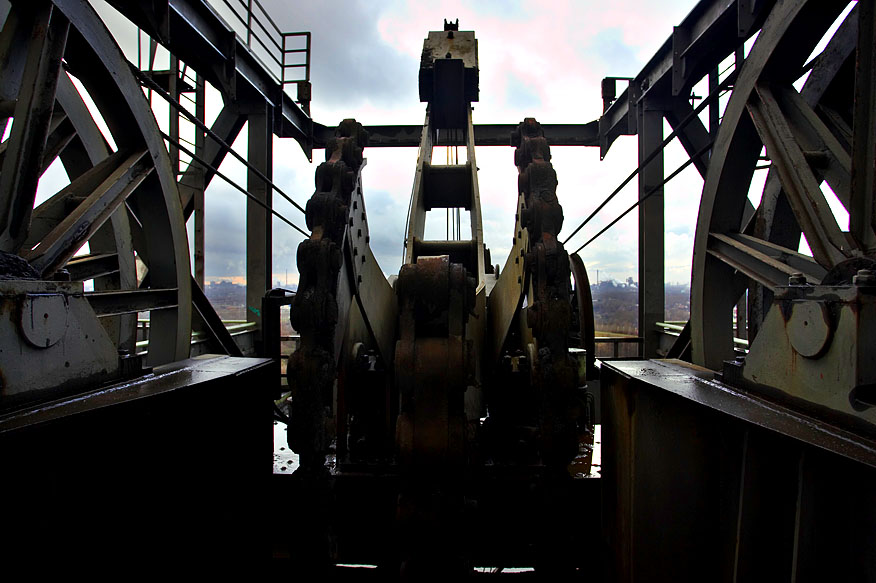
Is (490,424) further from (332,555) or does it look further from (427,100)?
(427,100)

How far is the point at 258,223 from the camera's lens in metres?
7.66

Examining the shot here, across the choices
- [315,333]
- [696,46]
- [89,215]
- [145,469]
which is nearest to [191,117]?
[89,215]

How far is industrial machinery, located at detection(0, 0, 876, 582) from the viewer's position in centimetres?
156

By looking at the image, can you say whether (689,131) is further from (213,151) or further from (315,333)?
(213,151)

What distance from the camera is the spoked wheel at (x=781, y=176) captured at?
7.15 feet

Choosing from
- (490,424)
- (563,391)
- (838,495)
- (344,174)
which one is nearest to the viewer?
(838,495)

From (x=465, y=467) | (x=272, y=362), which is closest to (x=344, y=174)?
(x=272, y=362)

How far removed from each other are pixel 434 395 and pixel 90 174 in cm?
249

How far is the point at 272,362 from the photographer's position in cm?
272

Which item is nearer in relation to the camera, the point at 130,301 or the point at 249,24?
the point at 130,301

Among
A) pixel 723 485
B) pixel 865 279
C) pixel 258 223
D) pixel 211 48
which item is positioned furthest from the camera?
pixel 258 223

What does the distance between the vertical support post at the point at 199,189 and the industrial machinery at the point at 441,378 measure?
4074 mm

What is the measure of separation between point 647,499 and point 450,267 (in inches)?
53.4

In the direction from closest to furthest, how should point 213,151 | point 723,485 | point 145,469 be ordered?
point 723,485, point 145,469, point 213,151
